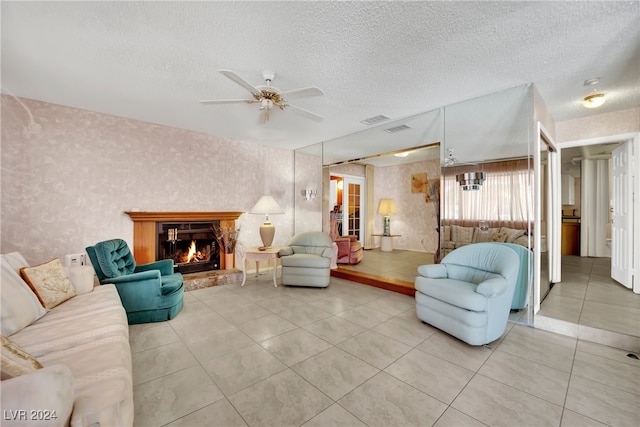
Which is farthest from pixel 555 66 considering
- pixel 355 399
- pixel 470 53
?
pixel 355 399

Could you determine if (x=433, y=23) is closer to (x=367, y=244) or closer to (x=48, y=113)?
(x=48, y=113)

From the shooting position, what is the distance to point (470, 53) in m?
2.31

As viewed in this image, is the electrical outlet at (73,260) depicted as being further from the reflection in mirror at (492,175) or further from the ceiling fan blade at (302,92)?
the reflection in mirror at (492,175)

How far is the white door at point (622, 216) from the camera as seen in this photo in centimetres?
355

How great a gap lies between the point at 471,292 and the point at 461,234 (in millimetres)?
1156

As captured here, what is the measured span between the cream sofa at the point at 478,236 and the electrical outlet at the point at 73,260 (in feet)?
15.9

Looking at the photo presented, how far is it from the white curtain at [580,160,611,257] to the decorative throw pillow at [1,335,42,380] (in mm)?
8685

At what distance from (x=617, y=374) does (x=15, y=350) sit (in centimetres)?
371

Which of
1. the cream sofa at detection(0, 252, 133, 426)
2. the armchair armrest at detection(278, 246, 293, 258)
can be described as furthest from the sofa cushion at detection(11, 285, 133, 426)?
the armchair armrest at detection(278, 246, 293, 258)

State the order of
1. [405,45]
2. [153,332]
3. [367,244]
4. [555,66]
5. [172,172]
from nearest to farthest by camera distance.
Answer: [405,45], [555,66], [153,332], [172,172], [367,244]

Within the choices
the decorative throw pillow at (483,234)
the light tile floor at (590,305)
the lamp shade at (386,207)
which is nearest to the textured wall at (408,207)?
the lamp shade at (386,207)

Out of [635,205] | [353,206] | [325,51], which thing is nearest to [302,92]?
[325,51]

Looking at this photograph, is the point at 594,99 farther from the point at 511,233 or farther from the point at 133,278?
the point at 133,278

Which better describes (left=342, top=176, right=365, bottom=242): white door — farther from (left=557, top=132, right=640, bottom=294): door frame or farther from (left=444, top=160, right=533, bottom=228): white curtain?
(left=557, top=132, right=640, bottom=294): door frame
